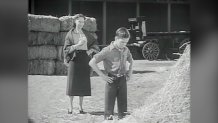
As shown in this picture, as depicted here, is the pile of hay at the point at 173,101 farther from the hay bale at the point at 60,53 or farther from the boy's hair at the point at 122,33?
the hay bale at the point at 60,53

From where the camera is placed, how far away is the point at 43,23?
287 cm

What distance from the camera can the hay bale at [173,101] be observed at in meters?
2.97

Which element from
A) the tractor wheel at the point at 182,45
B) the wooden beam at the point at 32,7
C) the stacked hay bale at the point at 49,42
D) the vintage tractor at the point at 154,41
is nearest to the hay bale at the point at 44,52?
the stacked hay bale at the point at 49,42

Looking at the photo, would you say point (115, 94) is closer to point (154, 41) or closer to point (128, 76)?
point (128, 76)

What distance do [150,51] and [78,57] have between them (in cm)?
58

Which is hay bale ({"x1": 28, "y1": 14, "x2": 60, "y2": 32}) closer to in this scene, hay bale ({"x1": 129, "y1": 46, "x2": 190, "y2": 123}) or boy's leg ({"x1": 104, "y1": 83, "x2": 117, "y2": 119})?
boy's leg ({"x1": 104, "y1": 83, "x2": 117, "y2": 119})

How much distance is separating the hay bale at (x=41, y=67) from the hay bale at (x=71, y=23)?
0.27 metres

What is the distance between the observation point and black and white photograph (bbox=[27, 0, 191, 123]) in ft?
9.23

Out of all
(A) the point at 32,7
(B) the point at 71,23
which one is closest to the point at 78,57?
(B) the point at 71,23

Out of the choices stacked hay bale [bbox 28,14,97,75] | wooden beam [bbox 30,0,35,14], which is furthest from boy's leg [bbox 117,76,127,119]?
wooden beam [bbox 30,0,35,14]

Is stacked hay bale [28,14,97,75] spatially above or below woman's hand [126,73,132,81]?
above

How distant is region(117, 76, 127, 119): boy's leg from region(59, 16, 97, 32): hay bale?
1.43ft

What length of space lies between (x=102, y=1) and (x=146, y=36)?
1.43 feet
